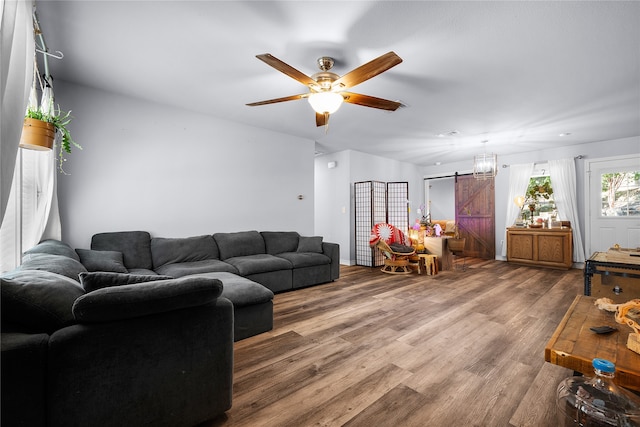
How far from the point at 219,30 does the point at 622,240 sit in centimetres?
786

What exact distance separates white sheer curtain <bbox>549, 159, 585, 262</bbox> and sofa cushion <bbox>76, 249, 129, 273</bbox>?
27.0 ft

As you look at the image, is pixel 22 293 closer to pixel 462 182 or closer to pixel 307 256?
pixel 307 256

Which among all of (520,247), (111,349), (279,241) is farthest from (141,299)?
(520,247)

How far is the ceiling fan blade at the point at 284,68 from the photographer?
2.01 m

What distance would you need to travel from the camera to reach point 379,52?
2.56m

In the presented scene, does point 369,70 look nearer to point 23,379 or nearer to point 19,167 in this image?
point 23,379

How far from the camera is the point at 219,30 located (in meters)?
2.28

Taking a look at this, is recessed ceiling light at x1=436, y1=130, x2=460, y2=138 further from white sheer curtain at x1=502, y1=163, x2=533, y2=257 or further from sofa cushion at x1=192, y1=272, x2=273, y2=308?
sofa cushion at x1=192, y1=272, x2=273, y2=308

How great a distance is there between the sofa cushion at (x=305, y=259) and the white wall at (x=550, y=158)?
16.9 ft

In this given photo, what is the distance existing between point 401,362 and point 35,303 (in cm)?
228

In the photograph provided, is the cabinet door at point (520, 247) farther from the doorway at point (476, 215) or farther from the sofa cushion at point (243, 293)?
the sofa cushion at point (243, 293)

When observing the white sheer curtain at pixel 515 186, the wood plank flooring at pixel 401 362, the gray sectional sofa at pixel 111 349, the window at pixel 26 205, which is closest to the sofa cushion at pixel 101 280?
the gray sectional sofa at pixel 111 349

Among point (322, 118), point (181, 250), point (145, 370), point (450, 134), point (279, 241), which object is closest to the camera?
point (145, 370)

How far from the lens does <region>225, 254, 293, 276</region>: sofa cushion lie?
360 cm
